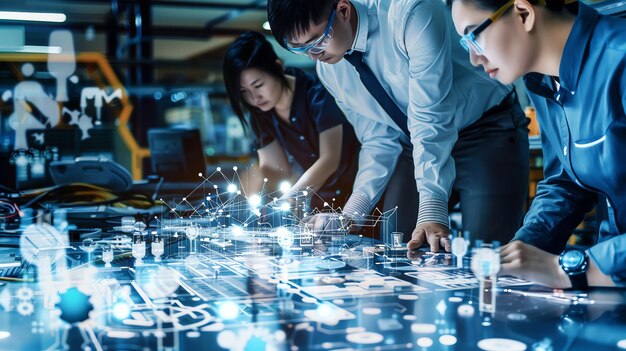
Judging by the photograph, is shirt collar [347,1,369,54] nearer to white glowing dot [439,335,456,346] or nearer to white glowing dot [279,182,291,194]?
white glowing dot [279,182,291,194]

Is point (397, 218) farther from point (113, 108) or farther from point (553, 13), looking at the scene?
point (113, 108)

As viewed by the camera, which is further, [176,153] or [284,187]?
[176,153]

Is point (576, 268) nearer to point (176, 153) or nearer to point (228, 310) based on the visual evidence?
point (228, 310)

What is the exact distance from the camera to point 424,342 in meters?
0.85

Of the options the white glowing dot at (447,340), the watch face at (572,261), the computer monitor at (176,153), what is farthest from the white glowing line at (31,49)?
the white glowing dot at (447,340)

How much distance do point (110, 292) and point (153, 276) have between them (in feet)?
0.58

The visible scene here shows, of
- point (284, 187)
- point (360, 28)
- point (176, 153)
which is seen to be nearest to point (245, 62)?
point (284, 187)

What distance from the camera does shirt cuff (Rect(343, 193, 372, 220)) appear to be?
212 centimetres

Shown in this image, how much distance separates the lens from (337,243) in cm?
182

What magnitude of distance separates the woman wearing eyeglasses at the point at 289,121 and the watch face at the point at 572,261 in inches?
47.0

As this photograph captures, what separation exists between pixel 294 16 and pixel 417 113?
0.45 meters

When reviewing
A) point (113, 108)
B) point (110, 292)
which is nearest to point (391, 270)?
point (110, 292)

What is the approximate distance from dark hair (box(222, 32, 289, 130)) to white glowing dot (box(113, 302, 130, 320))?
4.98ft

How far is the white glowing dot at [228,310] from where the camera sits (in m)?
0.98
